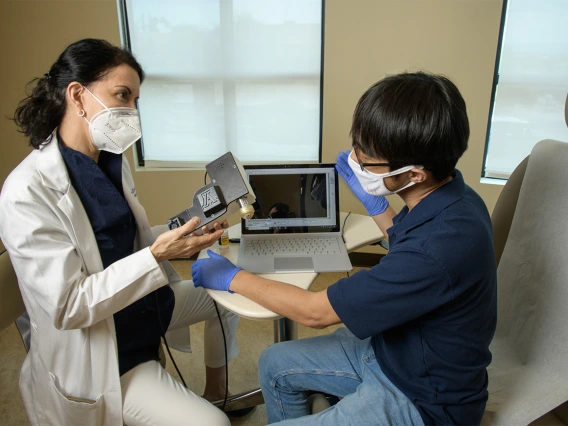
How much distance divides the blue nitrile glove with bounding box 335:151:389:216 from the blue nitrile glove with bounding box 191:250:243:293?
0.52 metres

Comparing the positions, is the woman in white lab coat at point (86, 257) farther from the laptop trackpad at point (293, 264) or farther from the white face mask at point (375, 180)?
the white face mask at point (375, 180)

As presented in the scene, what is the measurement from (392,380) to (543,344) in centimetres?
42

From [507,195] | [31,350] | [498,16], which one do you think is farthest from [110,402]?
[498,16]

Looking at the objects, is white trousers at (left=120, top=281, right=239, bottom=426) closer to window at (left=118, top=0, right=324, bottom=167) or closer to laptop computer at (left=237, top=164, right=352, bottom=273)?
laptop computer at (left=237, top=164, right=352, bottom=273)

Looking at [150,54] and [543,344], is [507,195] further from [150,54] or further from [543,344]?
[150,54]

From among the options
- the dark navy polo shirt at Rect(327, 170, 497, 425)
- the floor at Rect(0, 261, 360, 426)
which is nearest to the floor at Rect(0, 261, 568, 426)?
the floor at Rect(0, 261, 360, 426)

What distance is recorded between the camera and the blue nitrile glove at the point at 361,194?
1.36 m

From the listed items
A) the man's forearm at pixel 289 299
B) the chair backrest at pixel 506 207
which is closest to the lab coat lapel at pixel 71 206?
the man's forearm at pixel 289 299

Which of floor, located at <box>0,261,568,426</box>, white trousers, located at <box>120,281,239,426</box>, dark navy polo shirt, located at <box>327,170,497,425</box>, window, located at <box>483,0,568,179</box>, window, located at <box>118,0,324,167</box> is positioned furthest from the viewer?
window, located at <box>118,0,324,167</box>

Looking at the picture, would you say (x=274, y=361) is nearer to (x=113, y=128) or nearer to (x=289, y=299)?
(x=289, y=299)

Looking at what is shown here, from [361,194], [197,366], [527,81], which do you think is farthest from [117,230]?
[527,81]

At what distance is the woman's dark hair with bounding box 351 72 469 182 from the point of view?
0.81m

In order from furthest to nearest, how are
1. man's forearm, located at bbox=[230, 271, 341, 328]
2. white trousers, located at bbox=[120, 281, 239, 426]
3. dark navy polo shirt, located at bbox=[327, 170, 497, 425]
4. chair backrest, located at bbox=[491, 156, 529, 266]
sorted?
chair backrest, located at bbox=[491, 156, 529, 266] < white trousers, located at bbox=[120, 281, 239, 426] < man's forearm, located at bbox=[230, 271, 341, 328] < dark navy polo shirt, located at bbox=[327, 170, 497, 425]

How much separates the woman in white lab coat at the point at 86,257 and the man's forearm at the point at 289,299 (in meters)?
0.18
